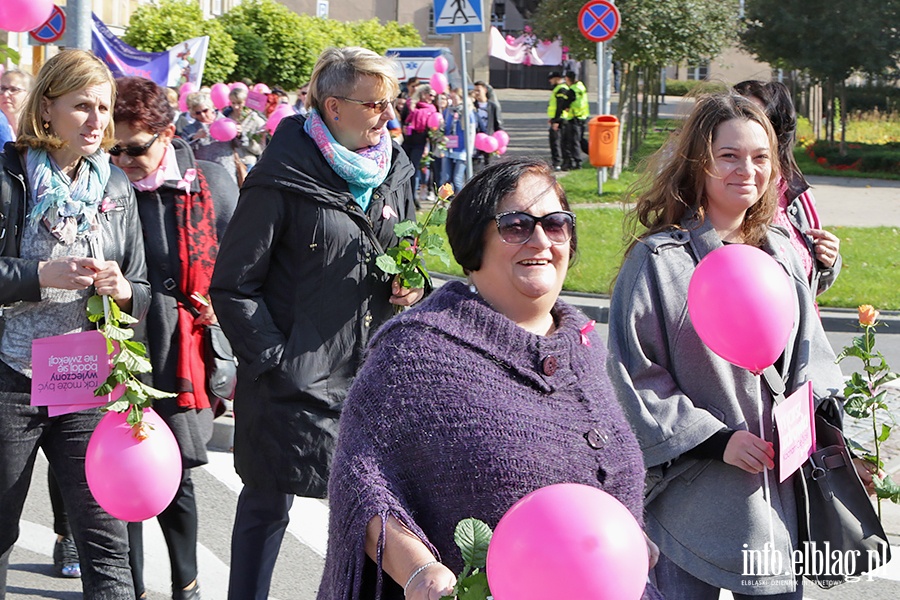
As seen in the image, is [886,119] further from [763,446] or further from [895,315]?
[763,446]

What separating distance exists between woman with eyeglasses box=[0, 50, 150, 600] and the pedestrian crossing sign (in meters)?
9.48

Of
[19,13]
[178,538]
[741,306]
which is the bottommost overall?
[178,538]

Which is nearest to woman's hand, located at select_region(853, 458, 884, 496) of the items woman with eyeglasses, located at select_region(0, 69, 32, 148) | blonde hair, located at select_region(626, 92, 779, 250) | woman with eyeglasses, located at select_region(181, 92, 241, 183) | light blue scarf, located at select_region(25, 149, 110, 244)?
blonde hair, located at select_region(626, 92, 779, 250)

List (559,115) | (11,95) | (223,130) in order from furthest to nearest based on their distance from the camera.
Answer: (559,115)
(223,130)
(11,95)

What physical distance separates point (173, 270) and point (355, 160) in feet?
2.98

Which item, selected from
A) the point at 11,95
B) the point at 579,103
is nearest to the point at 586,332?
the point at 11,95

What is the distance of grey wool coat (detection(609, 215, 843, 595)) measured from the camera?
331 cm

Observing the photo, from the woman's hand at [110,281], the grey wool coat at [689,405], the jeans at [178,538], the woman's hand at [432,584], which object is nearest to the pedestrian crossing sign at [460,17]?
the jeans at [178,538]

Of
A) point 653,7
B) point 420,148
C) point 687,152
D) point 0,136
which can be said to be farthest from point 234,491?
point 653,7

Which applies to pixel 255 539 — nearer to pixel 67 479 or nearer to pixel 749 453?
pixel 67 479

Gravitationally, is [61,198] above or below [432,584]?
above

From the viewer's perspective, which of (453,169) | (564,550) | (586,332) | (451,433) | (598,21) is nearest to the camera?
(564,550)

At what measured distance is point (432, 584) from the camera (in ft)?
7.39

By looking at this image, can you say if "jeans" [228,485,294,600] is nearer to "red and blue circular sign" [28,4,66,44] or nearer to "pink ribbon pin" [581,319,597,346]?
"pink ribbon pin" [581,319,597,346]
